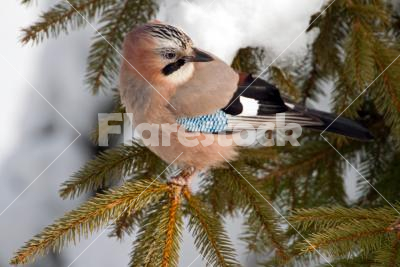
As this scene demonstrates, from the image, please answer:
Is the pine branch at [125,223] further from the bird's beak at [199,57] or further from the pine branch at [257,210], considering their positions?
the bird's beak at [199,57]

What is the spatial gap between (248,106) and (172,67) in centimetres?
38

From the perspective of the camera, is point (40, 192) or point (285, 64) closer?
point (285, 64)

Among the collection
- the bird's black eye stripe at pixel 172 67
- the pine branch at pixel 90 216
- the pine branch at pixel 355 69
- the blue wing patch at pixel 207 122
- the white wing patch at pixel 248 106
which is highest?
the pine branch at pixel 355 69

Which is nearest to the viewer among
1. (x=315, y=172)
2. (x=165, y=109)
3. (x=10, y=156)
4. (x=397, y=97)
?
(x=397, y=97)

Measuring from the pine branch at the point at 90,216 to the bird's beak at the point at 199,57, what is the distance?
569mm

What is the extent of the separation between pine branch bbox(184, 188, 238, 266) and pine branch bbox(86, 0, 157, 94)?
773 millimetres

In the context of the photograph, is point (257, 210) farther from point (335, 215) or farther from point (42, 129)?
point (42, 129)

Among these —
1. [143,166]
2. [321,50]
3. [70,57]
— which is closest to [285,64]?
[321,50]

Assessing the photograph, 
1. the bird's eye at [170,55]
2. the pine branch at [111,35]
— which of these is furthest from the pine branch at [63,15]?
the bird's eye at [170,55]

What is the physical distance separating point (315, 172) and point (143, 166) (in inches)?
36.6

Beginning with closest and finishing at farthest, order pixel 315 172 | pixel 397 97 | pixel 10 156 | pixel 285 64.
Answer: pixel 397 97
pixel 285 64
pixel 315 172
pixel 10 156

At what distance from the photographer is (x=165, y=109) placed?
2949 millimetres

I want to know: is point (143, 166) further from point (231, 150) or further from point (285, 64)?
point (285, 64)

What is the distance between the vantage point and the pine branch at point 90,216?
224cm
